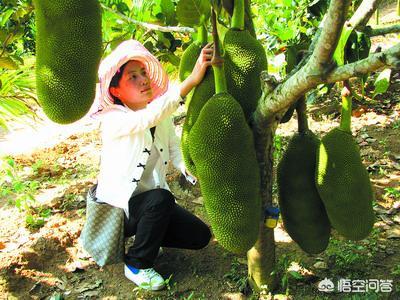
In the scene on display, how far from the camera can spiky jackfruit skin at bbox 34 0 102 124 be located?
0.81m

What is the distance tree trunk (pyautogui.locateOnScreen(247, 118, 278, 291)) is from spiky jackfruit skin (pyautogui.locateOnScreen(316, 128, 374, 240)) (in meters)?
0.16

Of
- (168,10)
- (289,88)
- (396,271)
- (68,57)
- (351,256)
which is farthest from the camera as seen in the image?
(351,256)

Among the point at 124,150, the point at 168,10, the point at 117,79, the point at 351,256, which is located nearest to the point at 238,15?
the point at 168,10

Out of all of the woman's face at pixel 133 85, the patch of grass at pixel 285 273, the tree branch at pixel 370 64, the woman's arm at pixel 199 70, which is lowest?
the patch of grass at pixel 285 273

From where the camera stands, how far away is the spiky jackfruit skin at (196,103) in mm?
1221

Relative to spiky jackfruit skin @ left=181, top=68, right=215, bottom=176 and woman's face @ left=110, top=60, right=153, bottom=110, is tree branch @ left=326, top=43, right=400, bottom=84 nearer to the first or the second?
spiky jackfruit skin @ left=181, top=68, right=215, bottom=176

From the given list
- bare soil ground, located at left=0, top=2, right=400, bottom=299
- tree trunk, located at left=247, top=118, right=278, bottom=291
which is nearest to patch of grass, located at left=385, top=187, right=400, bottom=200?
bare soil ground, located at left=0, top=2, right=400, bottom=299

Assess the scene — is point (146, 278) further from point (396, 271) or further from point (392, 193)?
point (392, 193)

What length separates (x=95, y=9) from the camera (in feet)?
2.78

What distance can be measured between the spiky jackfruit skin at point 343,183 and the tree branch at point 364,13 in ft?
0.94

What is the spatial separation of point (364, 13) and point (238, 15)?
1.08 feet

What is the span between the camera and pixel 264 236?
1.53 metres

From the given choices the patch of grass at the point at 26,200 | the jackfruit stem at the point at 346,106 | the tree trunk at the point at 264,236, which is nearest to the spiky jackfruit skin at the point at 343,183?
the jackfruit stem at the point at 346,106

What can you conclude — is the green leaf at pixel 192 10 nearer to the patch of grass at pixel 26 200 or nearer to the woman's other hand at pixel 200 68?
the woman's other hand at pixel 200 68
